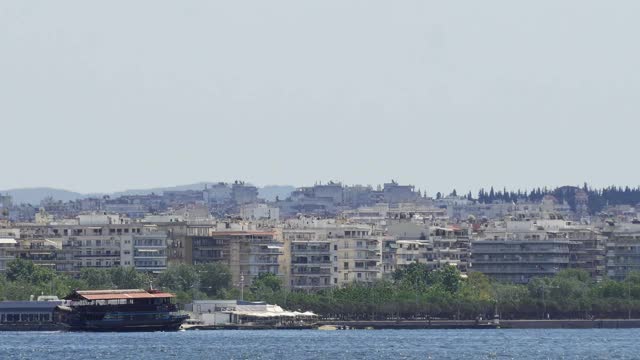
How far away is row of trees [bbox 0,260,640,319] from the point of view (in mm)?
173125

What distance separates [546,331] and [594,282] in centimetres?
3255

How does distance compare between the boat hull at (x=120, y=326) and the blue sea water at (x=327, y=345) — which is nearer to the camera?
the blue sea water at (x=327, y=345)

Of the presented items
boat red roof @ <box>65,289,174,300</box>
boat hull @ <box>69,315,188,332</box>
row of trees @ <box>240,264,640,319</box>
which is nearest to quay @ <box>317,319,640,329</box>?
row of trees @ <box>240,264,640,319</box>

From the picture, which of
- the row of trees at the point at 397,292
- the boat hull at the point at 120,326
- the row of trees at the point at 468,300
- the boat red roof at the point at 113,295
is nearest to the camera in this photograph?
the boat red roof at the point at 113,295

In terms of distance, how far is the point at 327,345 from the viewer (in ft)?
436

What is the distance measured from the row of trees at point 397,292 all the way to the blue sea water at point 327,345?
9.73 m

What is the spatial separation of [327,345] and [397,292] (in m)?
47.0

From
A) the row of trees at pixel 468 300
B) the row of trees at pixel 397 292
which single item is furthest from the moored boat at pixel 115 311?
the row of trees at pixel 468 300

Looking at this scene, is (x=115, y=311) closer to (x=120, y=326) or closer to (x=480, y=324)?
(x=120, y=326)

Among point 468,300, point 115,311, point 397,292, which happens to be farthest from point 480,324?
point 115,311

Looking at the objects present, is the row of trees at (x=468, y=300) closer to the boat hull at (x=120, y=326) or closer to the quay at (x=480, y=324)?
the quay at (x=480, y=324)

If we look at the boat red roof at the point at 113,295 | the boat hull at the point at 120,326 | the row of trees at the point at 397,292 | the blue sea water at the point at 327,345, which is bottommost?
the blue sea water at the point at 327,345

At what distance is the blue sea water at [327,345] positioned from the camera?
390 feet

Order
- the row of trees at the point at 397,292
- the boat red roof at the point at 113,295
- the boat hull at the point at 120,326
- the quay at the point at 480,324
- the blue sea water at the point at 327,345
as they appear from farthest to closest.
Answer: the row of trees at the point at 397,292 → the quay at the point at 480,324 → the boat hull at the point at 120,326 → the boat red roof at the point at 113,295 → the blue sea water at the point at 327,345
